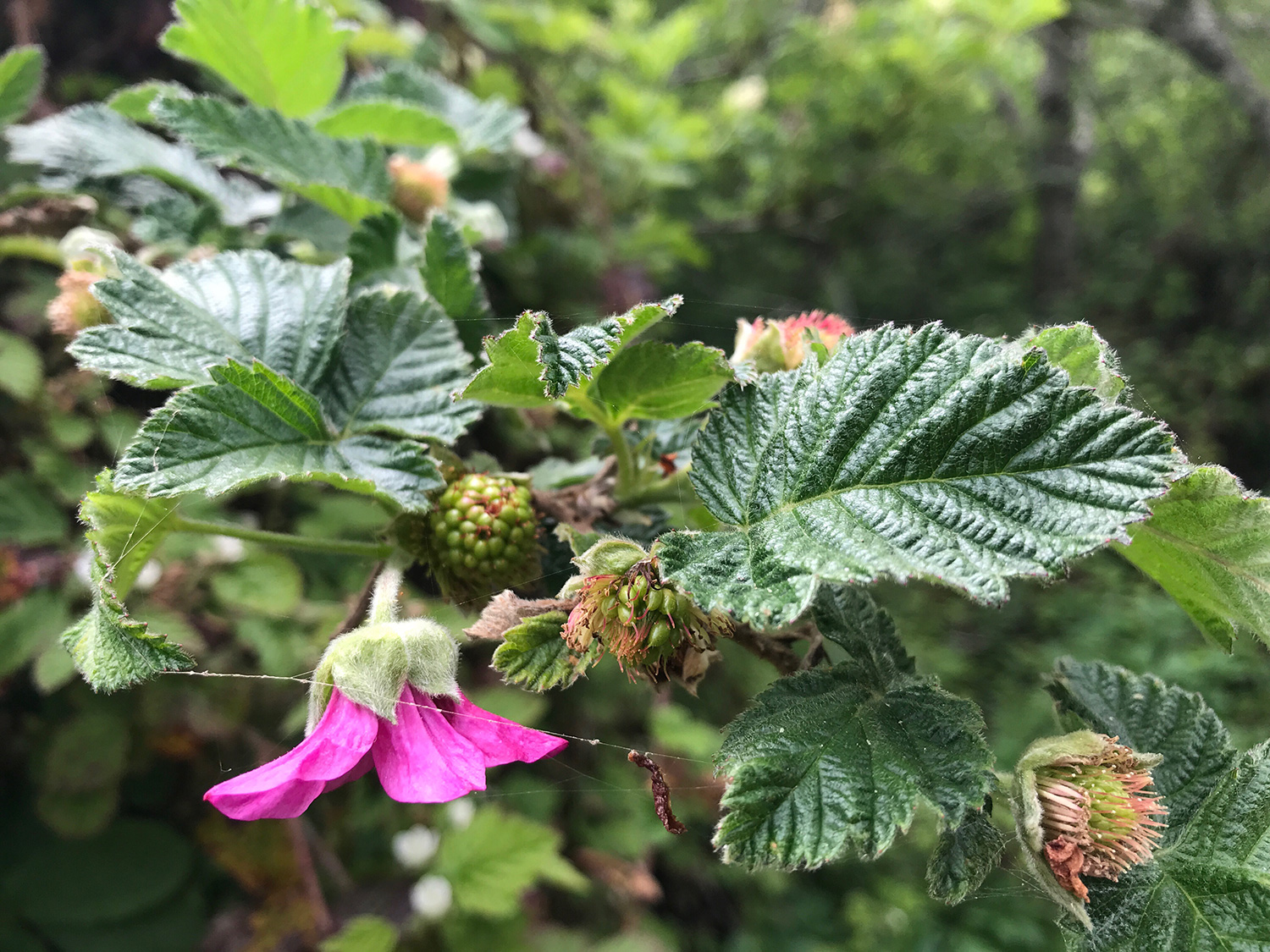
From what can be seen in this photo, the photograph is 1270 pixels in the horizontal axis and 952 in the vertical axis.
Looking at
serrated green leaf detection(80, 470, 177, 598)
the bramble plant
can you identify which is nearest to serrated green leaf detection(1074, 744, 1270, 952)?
the bramble plant

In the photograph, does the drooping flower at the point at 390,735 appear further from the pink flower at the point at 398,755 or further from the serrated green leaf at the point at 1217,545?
the serrated green leaf at the point at 1217,545

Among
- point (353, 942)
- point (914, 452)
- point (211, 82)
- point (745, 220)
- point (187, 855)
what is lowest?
point (187, 855)

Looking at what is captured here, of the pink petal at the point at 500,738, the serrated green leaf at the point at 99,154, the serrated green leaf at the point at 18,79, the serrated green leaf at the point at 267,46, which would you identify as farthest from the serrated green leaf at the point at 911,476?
the serrated green leaf at the point at 18,79

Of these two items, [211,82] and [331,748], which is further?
[211,82]

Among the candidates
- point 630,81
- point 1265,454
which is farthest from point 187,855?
point 1265,454

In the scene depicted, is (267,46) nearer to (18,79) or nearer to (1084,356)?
(18,79)

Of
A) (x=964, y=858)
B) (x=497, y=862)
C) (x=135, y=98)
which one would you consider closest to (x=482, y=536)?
(x=964, y=858)

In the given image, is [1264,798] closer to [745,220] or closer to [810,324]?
[810,324]
